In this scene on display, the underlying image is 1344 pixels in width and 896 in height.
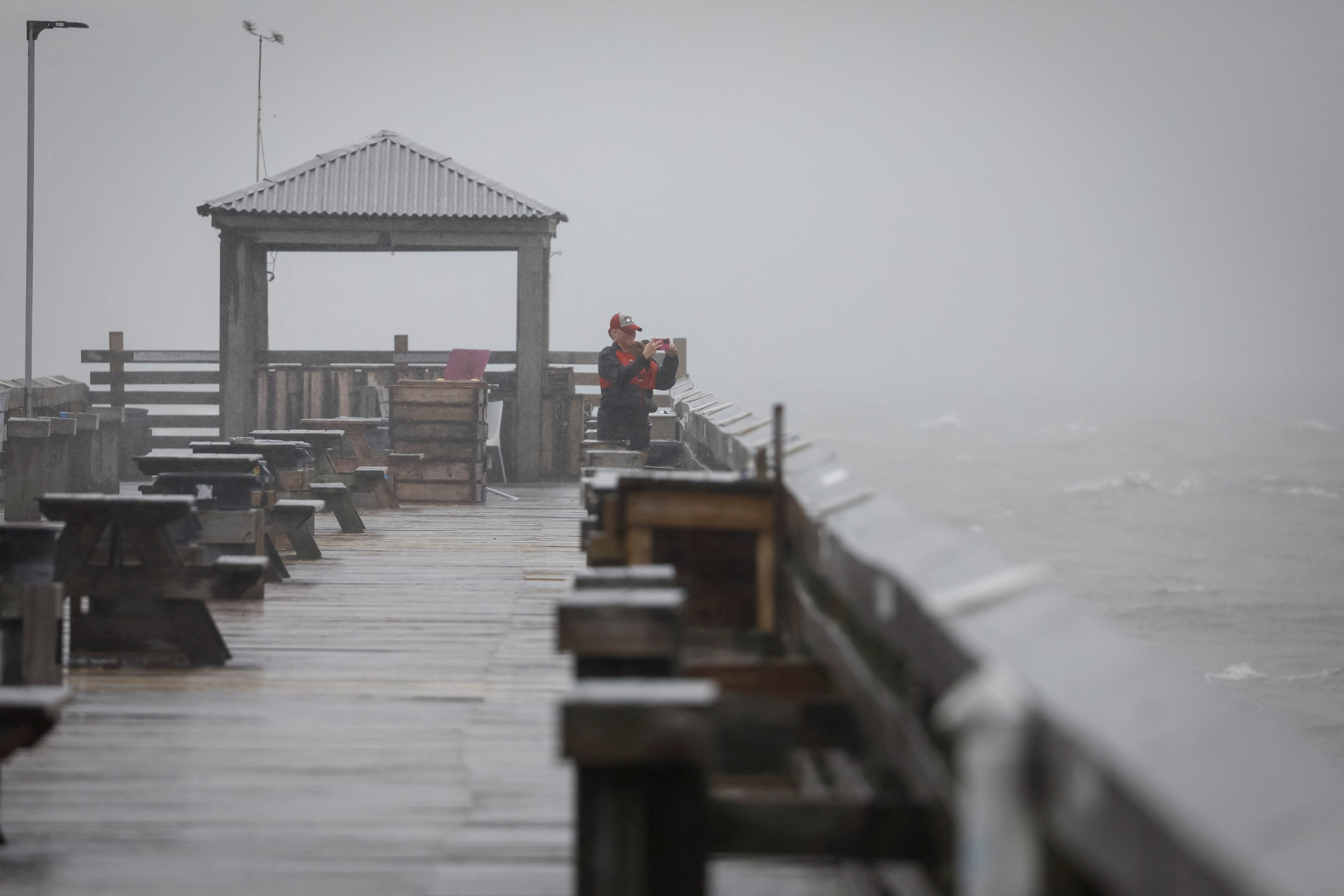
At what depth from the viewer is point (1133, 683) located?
69.3 inches

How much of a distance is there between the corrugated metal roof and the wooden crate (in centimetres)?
239

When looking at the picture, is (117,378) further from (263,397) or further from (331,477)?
(331,477)

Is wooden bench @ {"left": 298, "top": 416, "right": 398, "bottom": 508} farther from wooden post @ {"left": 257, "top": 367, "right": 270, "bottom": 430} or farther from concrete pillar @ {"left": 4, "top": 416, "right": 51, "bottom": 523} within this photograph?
concrete pillar @ {"left": 4, "top": 416, "right": 51, "bottom": 523}

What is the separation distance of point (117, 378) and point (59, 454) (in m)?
5.17

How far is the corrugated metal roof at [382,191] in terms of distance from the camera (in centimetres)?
1371

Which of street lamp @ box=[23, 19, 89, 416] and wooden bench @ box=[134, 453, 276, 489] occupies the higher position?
street lamp @ box=[23, 19, 89, 416]

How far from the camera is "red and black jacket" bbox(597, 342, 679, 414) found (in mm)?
10977

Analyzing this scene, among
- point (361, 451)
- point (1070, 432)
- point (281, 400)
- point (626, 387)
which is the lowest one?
point (1070, 432)

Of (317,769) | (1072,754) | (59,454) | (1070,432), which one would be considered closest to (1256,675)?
(59,454)

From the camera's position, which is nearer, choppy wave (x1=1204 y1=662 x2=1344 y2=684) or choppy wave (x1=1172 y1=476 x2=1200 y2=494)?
choppy wave (x1=1204 y1=662 x2=1344 y2=684)

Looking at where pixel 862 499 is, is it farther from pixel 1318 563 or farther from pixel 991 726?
pixel 1318 563

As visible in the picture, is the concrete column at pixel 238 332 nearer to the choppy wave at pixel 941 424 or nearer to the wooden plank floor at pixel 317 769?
the wooden plank floor at pixel 317 769

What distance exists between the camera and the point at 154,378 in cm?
1523

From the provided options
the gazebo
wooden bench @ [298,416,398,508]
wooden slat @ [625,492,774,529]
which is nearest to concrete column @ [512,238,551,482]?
the gazebo
